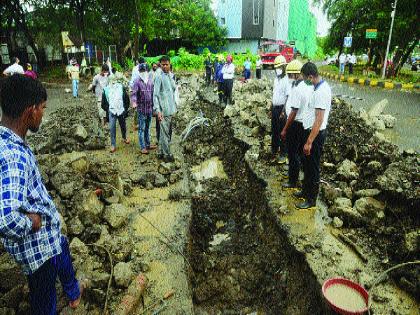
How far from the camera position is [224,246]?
15.7ft

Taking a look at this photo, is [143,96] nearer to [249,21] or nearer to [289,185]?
[289,185]

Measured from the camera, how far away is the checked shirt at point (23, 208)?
1.59 meters

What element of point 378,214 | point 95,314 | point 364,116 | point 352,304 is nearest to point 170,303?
point 95,314

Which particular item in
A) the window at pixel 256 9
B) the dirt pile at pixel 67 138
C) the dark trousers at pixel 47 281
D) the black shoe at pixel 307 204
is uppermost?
the window at pixel 256 9

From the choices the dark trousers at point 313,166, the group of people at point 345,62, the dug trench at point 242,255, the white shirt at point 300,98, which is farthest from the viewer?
the group of people at point 345,62

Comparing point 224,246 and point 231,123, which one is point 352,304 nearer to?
point 224,246

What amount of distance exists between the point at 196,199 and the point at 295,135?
7.07 feet

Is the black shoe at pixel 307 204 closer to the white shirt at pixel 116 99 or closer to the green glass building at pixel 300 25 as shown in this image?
the white shirt at pixel 116 99

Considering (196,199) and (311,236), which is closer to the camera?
(311,236)

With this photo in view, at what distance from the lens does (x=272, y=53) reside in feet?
86.0

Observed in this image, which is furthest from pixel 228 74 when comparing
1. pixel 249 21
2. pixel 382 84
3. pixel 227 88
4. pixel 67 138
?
pixel 249 21

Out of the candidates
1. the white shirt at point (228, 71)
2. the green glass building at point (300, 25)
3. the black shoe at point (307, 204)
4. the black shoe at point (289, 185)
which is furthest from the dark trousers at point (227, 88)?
the green glass building at point (300, 25)

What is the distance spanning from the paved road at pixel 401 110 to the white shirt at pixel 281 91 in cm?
352

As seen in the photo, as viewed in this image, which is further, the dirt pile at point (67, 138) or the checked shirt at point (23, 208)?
the dirt pile at point (67, 138)
